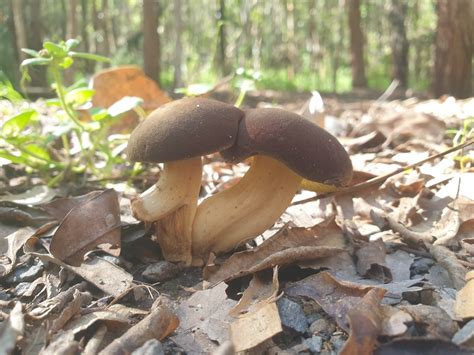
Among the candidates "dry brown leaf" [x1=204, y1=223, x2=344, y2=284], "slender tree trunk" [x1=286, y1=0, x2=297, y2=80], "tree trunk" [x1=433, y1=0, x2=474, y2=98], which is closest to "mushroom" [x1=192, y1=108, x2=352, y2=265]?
"dry brown leaf" [x1=204, y1=223, x2=344, y2=284]

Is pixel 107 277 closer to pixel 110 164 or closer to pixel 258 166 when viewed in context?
pixel 258 166

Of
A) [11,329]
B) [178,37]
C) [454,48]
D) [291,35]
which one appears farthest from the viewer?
[291,35]

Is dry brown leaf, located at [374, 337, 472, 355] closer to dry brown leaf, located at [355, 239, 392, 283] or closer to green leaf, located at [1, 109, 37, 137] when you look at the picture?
dry brown leaf, located at [355, 239, 392, 283]

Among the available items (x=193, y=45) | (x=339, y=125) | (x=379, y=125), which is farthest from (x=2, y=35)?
(x=193, y=45)

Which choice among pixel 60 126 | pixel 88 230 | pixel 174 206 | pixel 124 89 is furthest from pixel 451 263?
pixel 124 89

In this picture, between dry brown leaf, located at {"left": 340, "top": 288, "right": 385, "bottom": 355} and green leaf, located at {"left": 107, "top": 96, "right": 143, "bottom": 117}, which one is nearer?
dry brown leaf, located at {"left": 340, "top": 288, "right": 385, "bottom": 355}

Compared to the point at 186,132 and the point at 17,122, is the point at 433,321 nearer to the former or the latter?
the point at 186,132

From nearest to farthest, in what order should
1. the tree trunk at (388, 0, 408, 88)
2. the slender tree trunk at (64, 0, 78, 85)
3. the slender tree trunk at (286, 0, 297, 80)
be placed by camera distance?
1. the slender tree trunk at (64, 0, 78, 85)
2. the tree trunk at (388, 0, 408, 88)
3. the slender tree trunk at (286, 0, 297, 80)
